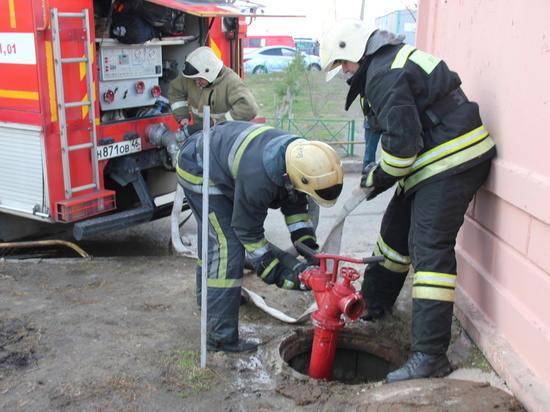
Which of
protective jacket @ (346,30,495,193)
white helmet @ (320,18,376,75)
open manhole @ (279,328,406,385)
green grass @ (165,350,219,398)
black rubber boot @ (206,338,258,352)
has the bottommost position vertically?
open manhole @ (279,328,406,385)

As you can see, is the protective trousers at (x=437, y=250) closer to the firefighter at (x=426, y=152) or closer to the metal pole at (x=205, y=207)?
the firefighter at (x=426, y=152)

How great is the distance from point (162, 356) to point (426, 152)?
1.90 metres

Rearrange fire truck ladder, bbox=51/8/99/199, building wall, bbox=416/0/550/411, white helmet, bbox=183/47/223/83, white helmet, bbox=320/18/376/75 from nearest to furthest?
building wall, bbox=416/0/550/411 → white helmet, bbox=320/18/376/75 → fire truck ladder, bbox=51/8/99/199 → white helmet, bbox=183/47/223/83

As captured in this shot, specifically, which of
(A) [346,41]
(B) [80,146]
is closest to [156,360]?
(A) [346,41]

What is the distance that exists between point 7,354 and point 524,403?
9.17 ft

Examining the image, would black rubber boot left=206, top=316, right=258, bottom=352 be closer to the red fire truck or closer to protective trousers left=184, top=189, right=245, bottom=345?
protective trousers left=184, top=189, right=245, bottom=345

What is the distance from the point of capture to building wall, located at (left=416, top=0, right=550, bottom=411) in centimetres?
309

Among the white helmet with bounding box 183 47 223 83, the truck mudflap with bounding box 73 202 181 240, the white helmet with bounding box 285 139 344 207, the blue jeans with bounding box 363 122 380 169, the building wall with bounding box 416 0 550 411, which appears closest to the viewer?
the building wall with bounding box 416 0 550 411

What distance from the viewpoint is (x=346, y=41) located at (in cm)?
363

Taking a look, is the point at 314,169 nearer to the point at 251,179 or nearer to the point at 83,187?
the point at 251,179

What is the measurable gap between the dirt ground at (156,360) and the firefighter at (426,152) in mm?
303

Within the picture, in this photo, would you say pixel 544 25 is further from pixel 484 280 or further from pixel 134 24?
pixel 134 24

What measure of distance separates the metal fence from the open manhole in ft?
18.2

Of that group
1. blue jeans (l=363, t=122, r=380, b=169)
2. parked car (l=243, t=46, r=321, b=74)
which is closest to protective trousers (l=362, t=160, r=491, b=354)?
blue jeans (l=363, t=122, r=380, b=169)
